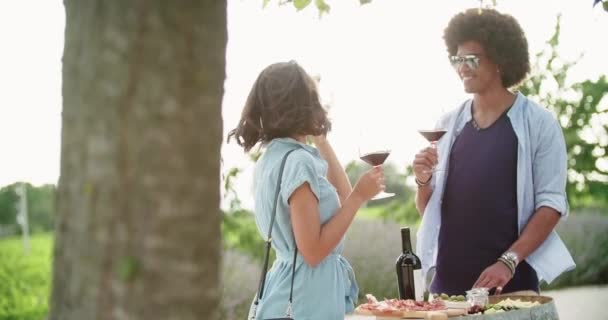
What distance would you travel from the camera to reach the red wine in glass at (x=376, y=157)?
3.87m

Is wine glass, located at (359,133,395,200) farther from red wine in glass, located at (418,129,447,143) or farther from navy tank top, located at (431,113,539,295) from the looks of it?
navy tank top, located at (431,113,539,295)

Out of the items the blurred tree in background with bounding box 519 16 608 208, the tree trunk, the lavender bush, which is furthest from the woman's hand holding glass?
→ the blurred tree in background with bounding box 519 16 608 208

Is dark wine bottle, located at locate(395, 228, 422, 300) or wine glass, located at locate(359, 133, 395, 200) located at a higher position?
wine glass, located at locate(359, 133, 395, 200)

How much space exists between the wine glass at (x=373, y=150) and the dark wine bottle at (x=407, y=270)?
0.35m

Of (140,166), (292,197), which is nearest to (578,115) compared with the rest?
(292,197)

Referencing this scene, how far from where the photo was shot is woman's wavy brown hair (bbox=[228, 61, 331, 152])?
3346mm

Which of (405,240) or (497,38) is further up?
(497,38)

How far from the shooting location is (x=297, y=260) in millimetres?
3342

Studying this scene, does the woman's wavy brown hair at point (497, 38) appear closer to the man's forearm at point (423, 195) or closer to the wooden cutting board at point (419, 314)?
the man's forearm at point (423, 195)

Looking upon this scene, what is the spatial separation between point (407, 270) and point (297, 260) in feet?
3.19

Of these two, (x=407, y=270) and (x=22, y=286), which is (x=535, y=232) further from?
(x=22, y=286)

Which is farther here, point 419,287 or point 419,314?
point 419,287

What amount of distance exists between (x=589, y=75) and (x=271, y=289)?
10670 millimetres

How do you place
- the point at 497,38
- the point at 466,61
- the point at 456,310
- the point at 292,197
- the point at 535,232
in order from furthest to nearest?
the point at 497,38, the point at 466,61, the point at 535,232, the point at 456,310, the point at 292,197
